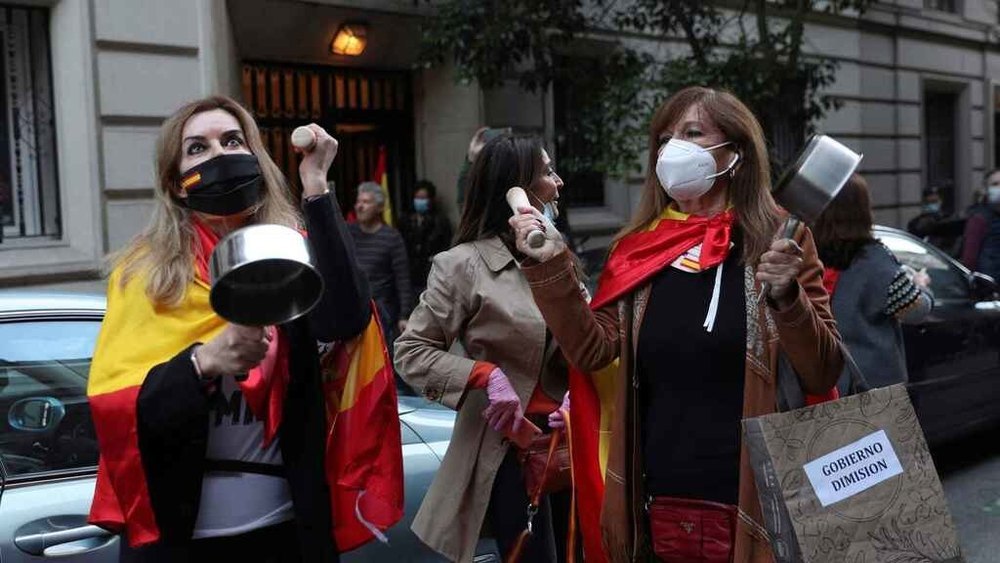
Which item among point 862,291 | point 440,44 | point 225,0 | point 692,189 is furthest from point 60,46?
point 692,189

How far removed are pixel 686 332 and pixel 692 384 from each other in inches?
4.8

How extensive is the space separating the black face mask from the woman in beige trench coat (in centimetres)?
93

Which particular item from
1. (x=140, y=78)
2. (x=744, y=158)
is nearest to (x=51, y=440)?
(x=744, y=158)

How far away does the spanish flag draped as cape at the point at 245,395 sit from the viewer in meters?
2.33

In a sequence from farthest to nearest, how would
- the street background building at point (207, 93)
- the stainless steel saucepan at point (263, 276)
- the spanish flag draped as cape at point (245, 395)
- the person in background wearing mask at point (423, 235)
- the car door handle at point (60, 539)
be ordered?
the person in background wearing mask at point (423, 235)
the street background building at point (207, 93)
the car door handle at point (60, 539)
the spanish flag draped as cape at point (245, 395)
the stainless steel saucepan at point (263, 276)

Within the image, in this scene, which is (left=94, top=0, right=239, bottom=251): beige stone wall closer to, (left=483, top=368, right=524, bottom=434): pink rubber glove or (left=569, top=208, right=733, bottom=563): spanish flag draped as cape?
(left=483, top=368, right=524, bottom=434): pink rubber glove

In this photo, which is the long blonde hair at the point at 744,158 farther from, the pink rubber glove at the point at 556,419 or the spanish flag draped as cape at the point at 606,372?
the pink rubber glove at the point at 556,419

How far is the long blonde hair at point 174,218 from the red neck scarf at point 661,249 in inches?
31.5

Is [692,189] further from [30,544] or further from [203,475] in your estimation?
[30,544]

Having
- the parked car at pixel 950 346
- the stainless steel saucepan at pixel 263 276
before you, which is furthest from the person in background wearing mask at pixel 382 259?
the stainless steel saucepan at pixel 263 276

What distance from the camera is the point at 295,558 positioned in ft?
8.43

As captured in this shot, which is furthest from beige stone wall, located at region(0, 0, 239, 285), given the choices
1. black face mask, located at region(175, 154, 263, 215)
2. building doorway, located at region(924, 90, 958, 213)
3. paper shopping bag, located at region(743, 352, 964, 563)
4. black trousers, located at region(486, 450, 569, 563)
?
building doorway, located at region(924, 90, 958, 213)

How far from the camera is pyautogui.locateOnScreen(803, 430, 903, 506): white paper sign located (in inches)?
93.1

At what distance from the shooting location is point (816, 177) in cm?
222
